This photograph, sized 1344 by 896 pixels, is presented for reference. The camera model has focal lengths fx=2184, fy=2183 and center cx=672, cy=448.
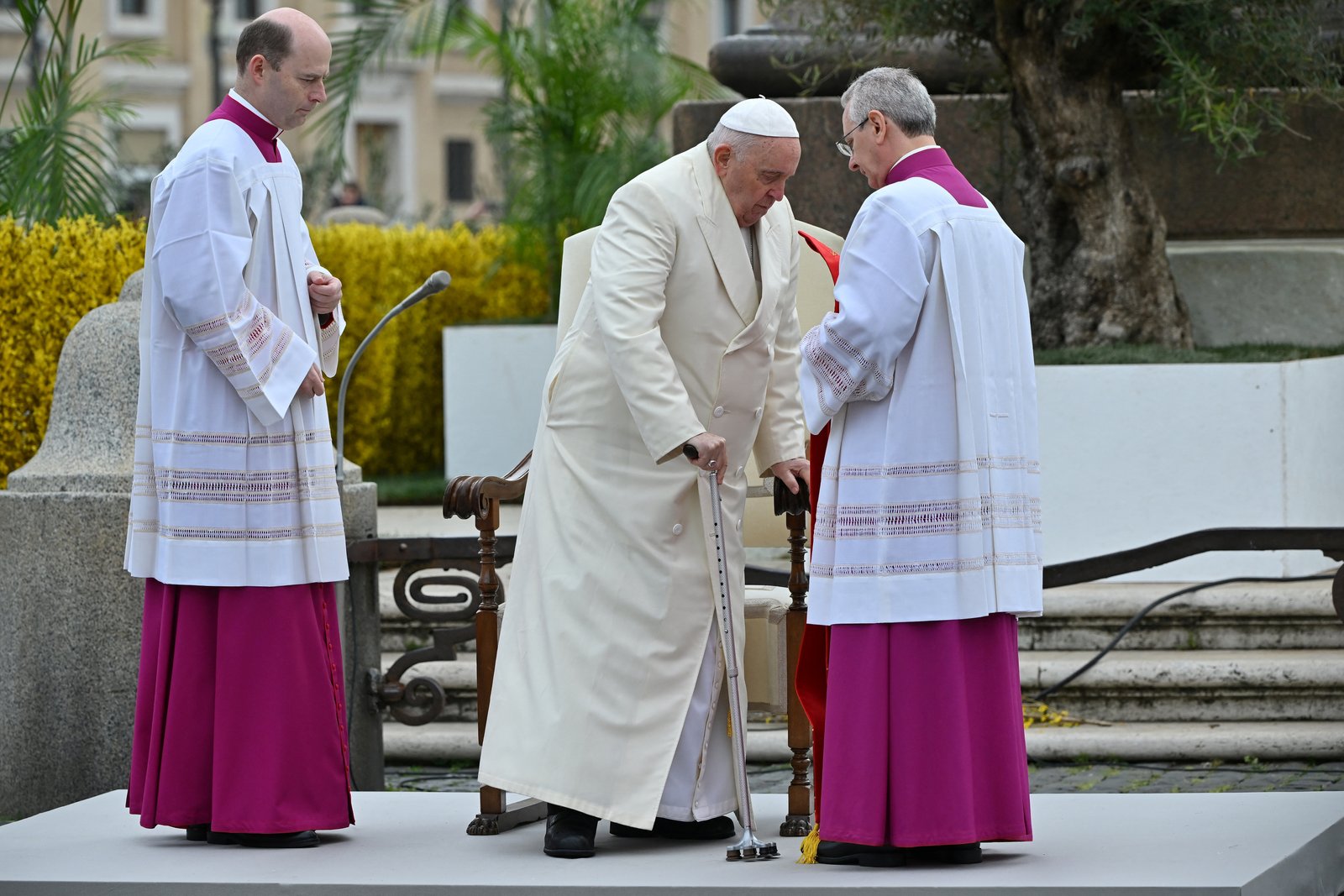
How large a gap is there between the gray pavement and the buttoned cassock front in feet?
5.48

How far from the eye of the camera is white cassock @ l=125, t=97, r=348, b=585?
5312 mm

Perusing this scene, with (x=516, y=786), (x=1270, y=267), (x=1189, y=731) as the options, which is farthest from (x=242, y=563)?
(x=1270, y=267)

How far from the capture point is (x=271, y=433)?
214 inches

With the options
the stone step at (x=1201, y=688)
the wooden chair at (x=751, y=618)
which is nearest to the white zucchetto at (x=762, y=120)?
the wooden chair at (x=751, y=618)

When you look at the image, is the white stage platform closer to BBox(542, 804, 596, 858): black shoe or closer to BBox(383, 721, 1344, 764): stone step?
BBox(542, 804, 596, 858): black shoe

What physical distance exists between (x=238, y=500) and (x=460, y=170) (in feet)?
124

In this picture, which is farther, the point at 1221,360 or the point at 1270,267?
the point at 1270,267

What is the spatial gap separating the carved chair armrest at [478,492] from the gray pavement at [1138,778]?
146 cm

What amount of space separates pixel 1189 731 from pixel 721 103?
13.2 ft

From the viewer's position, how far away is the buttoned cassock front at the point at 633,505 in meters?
5.23

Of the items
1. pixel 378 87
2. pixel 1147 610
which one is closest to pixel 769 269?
pixel 1147 610

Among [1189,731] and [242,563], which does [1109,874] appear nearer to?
[242,563]

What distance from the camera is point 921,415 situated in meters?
5.00


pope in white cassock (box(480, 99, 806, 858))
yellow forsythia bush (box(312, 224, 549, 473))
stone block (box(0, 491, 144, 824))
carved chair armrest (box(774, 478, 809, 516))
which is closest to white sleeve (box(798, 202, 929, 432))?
pope in white cassock (box(480, 99, 806, 858))
